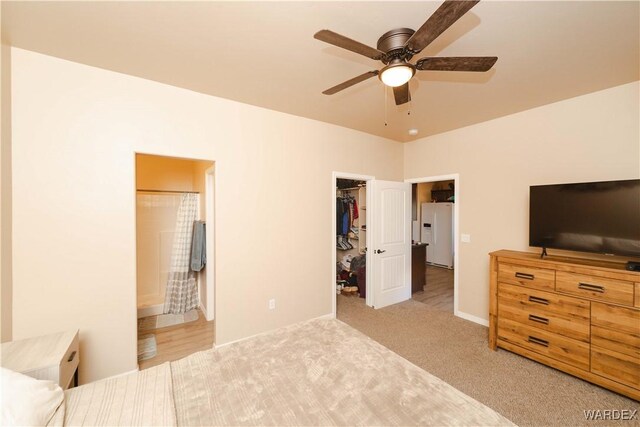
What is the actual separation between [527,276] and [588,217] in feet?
2.38

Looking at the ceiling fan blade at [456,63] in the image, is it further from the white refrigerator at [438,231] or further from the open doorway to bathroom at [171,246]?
the white refrigerator at [438,231]

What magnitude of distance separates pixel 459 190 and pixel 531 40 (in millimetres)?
2090

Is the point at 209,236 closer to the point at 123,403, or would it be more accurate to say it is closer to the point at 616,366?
the point at 123,403

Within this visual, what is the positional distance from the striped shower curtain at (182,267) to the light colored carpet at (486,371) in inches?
87.9

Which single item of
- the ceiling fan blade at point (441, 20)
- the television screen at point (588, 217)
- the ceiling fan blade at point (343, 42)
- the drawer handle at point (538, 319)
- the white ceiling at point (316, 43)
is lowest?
the drawer handle at point (538, 319)

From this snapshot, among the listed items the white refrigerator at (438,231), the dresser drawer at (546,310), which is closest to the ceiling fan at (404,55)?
the dresser drawer at (546,310)

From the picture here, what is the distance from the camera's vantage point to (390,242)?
399cm

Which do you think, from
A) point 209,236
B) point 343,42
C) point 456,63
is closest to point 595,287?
point 456,63

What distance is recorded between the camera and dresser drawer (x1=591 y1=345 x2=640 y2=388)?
6.17ft

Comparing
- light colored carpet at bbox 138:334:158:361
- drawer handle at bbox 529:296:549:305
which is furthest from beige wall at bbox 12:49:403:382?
drawer handle at bbox 529:296:549:305

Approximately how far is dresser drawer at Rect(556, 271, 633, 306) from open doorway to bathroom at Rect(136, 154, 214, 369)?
12.1 ft

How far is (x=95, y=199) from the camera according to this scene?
208 centimetres

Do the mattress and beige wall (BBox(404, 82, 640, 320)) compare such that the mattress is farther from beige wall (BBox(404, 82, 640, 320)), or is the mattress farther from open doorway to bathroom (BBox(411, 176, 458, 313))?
open doorway to bathroom (BBox(411, 176, 458, 313))

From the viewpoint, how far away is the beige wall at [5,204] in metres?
1.74
